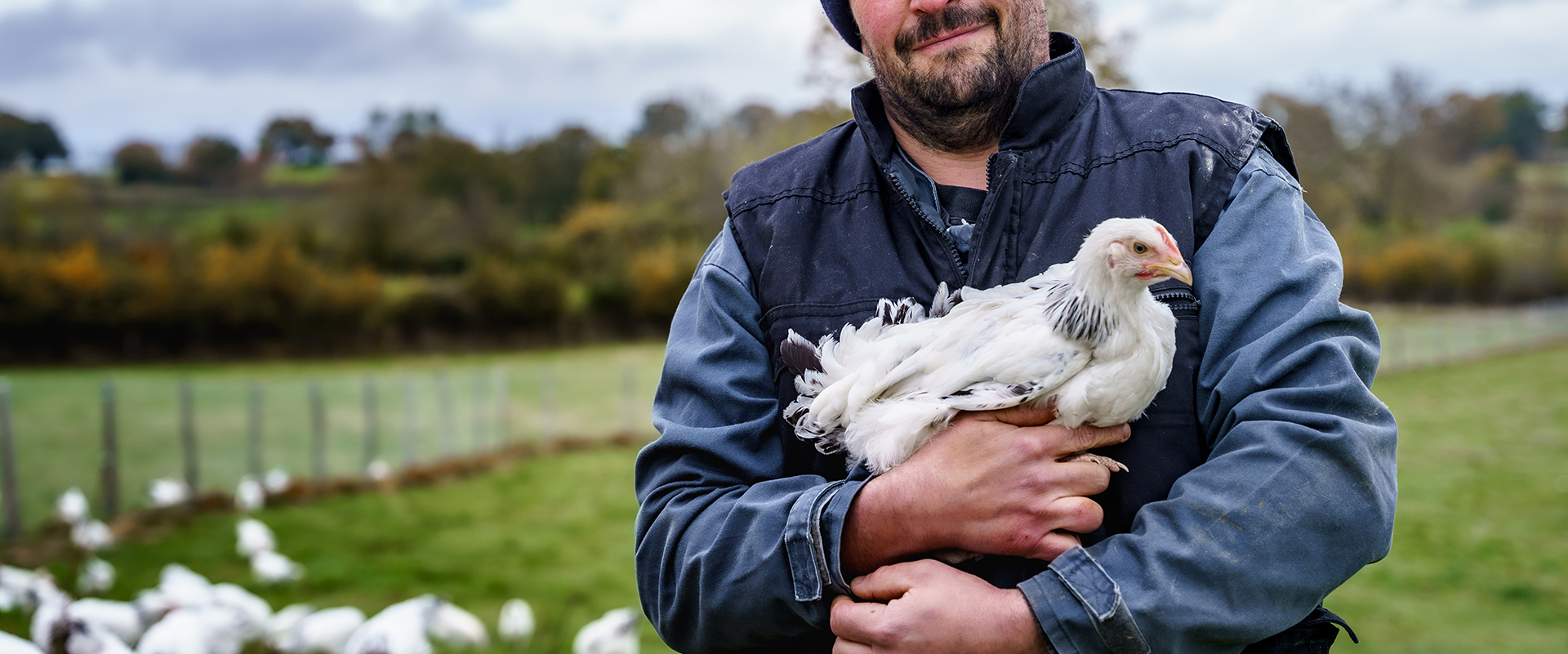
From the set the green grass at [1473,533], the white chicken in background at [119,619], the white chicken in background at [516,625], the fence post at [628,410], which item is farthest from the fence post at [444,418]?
the green grass at [1473,533]

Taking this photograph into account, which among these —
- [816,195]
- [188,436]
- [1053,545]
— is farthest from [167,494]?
[1053,545]

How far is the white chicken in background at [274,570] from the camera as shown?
9945 millimetres

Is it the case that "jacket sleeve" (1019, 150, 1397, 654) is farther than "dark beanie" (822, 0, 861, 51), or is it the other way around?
"dark beanie" (822, 0, 861, 51)

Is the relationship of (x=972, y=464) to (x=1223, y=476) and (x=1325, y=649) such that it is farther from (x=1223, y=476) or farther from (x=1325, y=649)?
(x=1325, y=649)

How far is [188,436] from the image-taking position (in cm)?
1366

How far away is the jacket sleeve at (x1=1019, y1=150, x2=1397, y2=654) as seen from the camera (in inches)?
65.9

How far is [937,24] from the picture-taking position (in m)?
2.18

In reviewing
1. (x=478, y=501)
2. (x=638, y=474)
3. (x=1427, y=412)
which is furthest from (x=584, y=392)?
(x=638, y=474)

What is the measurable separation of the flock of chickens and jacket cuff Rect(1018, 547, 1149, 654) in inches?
169

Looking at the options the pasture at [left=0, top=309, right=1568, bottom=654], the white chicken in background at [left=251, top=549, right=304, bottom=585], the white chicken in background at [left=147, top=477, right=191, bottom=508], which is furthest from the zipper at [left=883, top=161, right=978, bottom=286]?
the white chicken in background at [left=147, top=477, right=191, bottom=508]

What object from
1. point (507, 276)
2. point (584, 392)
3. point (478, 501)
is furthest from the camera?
point (507, 276)

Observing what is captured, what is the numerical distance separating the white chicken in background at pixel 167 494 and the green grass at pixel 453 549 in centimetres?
40

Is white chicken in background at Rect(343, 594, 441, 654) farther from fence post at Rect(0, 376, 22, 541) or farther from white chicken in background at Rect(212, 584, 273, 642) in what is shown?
fence post at Rect(0, 376, 22, 541)

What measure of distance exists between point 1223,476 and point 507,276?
3347 cm
